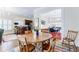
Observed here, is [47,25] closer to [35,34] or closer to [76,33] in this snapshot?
[35,34]

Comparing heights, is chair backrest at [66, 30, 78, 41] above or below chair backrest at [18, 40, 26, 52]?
above

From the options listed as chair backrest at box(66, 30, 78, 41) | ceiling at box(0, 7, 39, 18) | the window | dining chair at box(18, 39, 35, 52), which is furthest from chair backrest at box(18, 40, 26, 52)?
chair backrest at box(66, 30, 78, 41)

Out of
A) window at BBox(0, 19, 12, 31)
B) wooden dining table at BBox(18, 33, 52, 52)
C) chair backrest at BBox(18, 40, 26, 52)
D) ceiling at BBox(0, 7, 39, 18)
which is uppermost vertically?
ceiling at BBox(0, 7, 39, 18)

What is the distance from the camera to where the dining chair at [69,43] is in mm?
2182

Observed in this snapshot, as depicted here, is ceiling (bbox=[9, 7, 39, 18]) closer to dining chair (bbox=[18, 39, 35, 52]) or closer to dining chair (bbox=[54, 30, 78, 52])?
dining chair (bbox=[18, 39, 35, 52])

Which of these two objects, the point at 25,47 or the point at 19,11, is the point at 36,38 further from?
the point at 19,11

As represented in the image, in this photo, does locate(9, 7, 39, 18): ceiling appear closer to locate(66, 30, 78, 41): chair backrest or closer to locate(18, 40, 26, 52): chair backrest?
locate(18, 40, 26, 52): chair backrest

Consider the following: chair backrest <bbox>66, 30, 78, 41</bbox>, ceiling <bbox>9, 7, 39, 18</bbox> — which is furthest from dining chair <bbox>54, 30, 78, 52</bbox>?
ceiling <bbox>9, 7, 39, 18</bbox>

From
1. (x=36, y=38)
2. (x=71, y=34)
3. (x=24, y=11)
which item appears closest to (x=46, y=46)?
(x=36, y=38)

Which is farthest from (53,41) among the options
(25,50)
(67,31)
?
(25,50)

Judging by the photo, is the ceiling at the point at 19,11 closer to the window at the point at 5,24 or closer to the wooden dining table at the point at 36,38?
the window at the point at 5,24

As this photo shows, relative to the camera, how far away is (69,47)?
87.6 inches

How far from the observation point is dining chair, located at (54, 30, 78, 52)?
7.16 feet

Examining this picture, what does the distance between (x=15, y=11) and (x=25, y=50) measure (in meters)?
0.69
